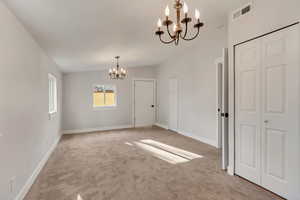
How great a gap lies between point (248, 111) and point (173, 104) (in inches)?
145

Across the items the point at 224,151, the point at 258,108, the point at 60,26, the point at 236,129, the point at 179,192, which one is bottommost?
the point at 179,192

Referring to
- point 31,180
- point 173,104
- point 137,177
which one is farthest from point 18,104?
point 173,104

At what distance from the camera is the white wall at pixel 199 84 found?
4.18 metres

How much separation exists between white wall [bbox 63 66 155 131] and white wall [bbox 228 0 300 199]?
4.69m

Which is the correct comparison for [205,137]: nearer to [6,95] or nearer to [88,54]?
[88,54]

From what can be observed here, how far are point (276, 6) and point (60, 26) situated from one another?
294 centimetres

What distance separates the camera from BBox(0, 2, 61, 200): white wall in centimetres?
Result: 165

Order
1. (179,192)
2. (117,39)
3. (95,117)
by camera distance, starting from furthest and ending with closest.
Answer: (95,117), (117,39), (179,192)

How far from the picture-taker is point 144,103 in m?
7.07

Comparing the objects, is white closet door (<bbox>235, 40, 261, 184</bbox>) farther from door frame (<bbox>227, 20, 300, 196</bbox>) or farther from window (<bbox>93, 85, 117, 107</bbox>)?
window (<bbox>93, 85, 117, 107</bbox>)

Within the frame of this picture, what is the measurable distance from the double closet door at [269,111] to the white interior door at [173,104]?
327 centimetres

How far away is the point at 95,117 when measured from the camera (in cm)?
630

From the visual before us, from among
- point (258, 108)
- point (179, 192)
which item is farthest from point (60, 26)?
point (258, 108)

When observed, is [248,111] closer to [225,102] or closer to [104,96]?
[225,102]
